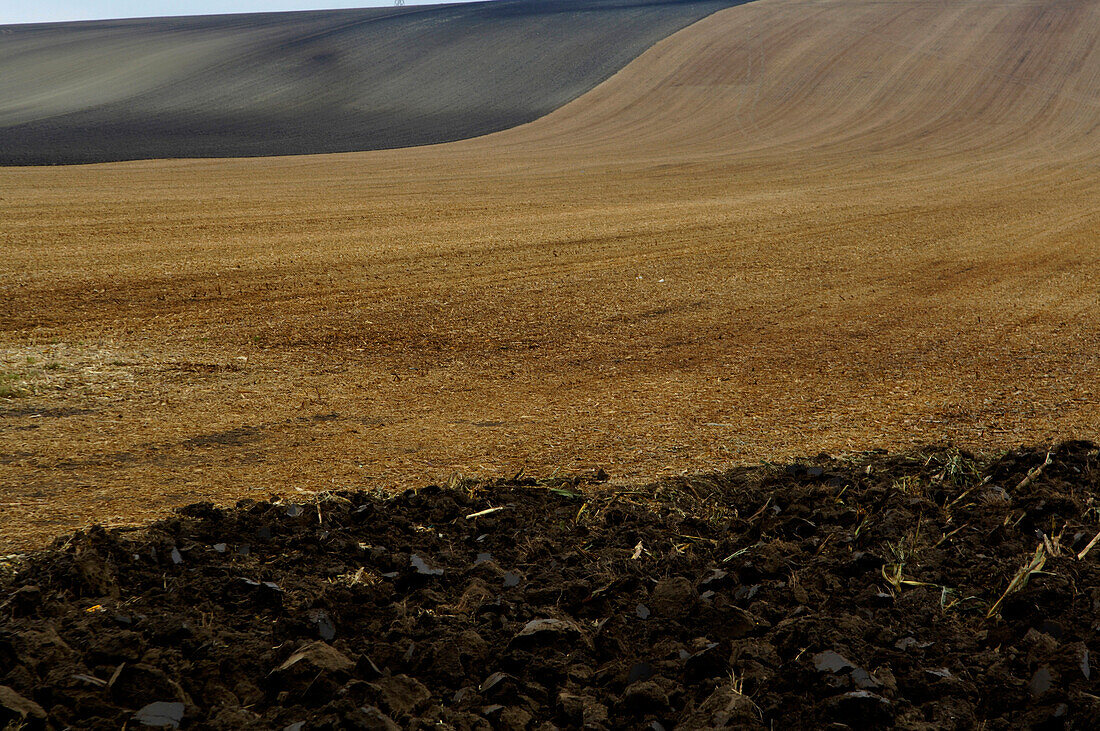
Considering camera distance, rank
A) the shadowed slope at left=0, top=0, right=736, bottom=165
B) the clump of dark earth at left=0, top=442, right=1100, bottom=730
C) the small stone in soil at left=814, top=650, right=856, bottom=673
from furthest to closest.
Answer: the shadowed slope at left=0, top=0, right=736, bottom=165 < the small stone in soil at left=814, top=650, right=856, bottom=673 < the clump of dark earth at left=0, top=442, right=1100, bottom=730

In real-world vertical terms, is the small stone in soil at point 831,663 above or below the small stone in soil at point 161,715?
below

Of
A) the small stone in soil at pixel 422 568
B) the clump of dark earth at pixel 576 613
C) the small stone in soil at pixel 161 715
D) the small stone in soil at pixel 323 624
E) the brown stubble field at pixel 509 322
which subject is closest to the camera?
the small stone in soil at pixel 161 715

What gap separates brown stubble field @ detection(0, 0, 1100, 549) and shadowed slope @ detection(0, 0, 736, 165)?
872 centimetres

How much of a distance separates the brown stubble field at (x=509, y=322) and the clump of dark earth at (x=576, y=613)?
0.85m

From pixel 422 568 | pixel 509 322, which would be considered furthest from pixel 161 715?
pixel 509 322

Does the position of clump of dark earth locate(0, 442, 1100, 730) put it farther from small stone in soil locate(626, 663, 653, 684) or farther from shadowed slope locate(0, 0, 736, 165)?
shadowed slope locate(0, 0, 736, 165)

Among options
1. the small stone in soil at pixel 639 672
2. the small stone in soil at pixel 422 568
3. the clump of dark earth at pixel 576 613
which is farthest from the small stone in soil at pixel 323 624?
the small stone in soil at pixel 639 672

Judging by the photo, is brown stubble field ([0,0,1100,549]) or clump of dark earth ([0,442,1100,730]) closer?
clump of dark earth ([0,442,1100,730])

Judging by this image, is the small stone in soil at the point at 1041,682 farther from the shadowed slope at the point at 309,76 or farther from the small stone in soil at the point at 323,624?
the shadowed slope at the point at 309,76

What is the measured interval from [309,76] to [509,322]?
128 feet

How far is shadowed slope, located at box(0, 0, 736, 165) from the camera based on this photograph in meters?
31.9

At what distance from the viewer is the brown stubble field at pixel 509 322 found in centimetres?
546

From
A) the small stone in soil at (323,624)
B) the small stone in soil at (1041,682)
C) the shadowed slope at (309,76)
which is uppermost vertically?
the shadowed slope at (309,76)

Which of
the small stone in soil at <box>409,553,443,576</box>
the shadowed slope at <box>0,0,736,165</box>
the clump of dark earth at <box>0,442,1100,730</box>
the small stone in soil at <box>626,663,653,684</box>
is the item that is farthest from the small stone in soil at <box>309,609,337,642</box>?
the shadowed slope at <box>0,0,736,165</box>
